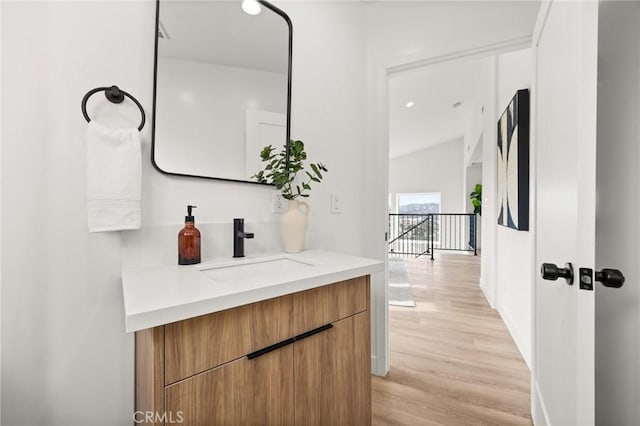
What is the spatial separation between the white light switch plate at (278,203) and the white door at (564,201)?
3.72 ft

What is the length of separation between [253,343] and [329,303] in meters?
0.30

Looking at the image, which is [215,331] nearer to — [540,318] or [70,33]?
[70,33]

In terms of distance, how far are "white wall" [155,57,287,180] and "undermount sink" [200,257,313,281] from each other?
401 mm

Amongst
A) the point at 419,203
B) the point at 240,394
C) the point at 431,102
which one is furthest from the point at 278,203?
the point at 419,203

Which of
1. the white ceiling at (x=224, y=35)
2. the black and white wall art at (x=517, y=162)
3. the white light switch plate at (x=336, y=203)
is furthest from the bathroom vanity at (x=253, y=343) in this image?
the black and white wall art at (x=517, y=162)

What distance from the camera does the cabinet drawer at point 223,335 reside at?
646 millimetres

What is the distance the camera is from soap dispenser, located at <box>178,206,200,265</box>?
1052mm

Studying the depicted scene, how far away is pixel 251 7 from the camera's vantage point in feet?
4.54

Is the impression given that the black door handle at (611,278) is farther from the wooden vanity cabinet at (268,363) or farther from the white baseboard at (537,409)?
the white baseboard at (537,409)

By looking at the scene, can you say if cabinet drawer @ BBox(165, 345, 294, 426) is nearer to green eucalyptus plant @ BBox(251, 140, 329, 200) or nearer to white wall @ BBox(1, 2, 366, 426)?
white wall @ BBox(1, 2, 366, 426)

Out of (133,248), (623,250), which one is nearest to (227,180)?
(133,248)

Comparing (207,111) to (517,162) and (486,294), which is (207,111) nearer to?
(517,162)

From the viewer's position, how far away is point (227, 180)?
4.23 ft

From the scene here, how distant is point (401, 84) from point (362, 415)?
4563 millimetres
